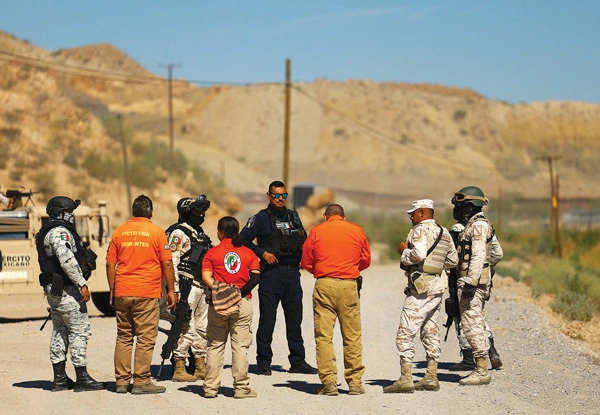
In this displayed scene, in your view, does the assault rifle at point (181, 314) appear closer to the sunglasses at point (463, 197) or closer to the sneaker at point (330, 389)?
the sneaker at point (330, 389)

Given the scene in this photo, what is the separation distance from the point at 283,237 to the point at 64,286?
2541 millimetres

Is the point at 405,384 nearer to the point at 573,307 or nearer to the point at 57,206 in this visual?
the point at 57,206

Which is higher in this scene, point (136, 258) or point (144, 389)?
point (136, 258)

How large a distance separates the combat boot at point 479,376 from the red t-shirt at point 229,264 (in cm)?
262

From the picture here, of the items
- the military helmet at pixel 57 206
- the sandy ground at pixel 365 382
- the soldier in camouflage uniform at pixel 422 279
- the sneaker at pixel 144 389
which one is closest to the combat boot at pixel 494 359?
the sandy ground at pixel 365 382

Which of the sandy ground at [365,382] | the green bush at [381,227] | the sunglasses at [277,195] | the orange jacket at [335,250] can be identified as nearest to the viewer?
the sandy ground at [365,382]

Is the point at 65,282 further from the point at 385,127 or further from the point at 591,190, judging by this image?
the point at 385,127

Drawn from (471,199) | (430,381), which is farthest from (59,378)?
(471,199)

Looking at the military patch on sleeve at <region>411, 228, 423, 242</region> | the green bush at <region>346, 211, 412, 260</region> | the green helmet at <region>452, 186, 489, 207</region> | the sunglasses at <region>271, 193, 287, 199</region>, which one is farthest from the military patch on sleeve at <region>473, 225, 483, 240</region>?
the green bush at <region>346, 211, 412, 260</region>

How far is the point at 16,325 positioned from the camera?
15266 millimetres

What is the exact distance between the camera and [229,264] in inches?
357

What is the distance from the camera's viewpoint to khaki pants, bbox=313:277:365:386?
9.22m

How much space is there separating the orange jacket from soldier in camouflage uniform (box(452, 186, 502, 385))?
1.19 metres

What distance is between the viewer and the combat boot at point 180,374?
10.0 metres
